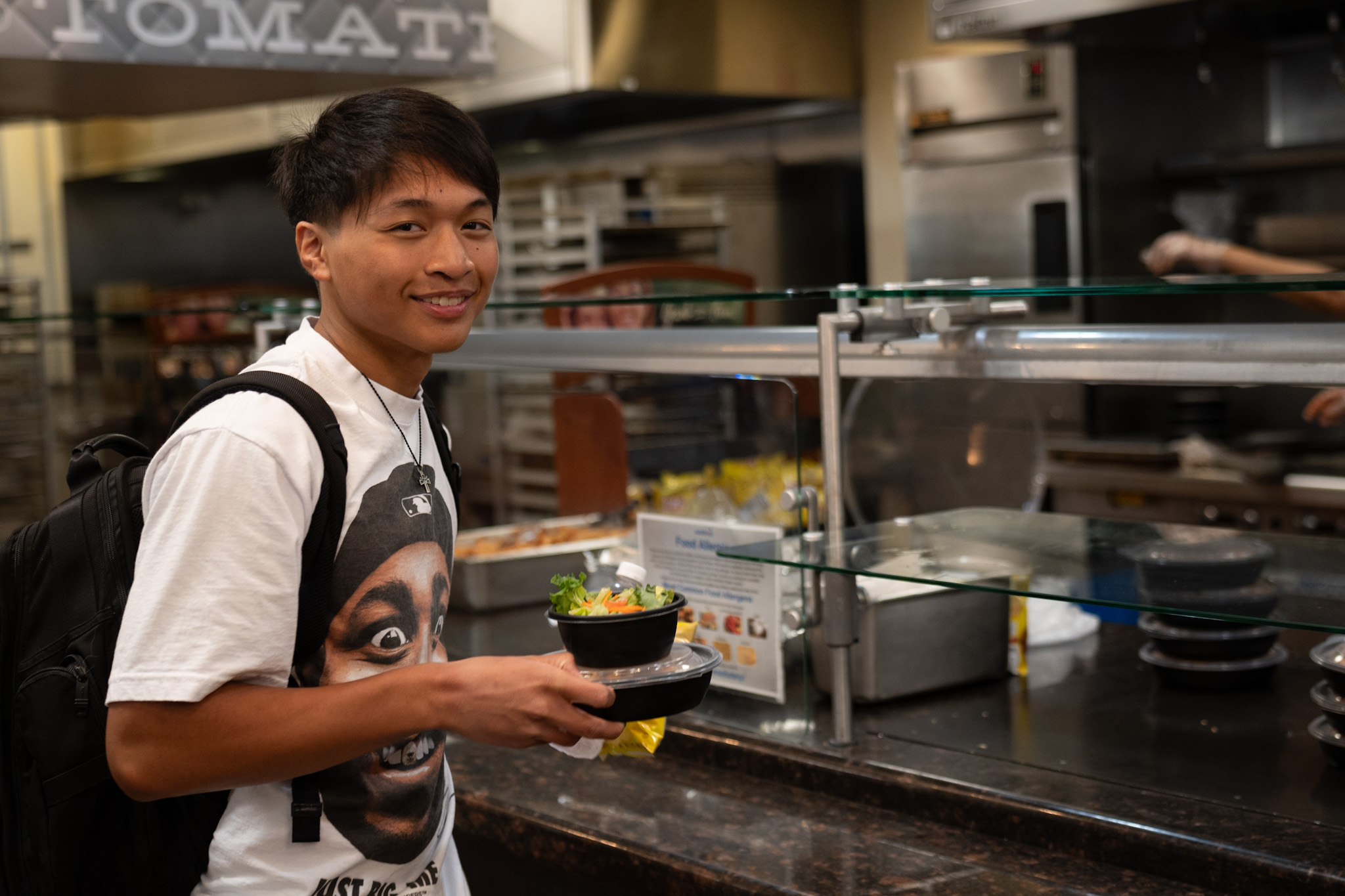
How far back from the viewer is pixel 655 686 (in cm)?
106

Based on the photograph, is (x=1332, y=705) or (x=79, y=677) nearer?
(x=79, y=677)

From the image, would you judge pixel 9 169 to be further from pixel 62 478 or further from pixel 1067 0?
pixel 1067 0

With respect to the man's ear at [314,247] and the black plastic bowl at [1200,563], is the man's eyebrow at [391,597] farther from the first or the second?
the black plastic bowl at [1200,563]

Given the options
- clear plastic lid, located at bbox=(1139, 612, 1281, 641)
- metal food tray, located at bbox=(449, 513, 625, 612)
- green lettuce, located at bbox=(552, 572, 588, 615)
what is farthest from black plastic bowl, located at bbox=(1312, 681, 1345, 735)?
metal food tray, located at bbox=(449, 513, 625, 612)

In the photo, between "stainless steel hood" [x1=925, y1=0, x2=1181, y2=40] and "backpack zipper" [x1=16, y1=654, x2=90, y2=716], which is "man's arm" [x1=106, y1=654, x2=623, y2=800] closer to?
"backpack zipper" [x1=16, y1=654, x2=90, y2=716]

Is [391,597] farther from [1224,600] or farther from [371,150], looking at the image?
[1224,600]

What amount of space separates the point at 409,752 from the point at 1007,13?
3325mm

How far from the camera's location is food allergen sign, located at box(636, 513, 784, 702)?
1729mm

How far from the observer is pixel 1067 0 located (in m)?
3.71

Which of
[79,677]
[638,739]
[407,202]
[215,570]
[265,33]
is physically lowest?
[638,739]


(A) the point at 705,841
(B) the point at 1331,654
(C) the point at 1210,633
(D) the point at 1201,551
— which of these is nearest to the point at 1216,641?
(C) the point at 1210,633

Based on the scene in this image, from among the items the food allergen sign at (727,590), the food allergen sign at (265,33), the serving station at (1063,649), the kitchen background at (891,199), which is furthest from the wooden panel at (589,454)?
the food allergen sign at (265,33)

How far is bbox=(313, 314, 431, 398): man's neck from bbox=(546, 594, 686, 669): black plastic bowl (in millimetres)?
246

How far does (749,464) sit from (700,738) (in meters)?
0.69
